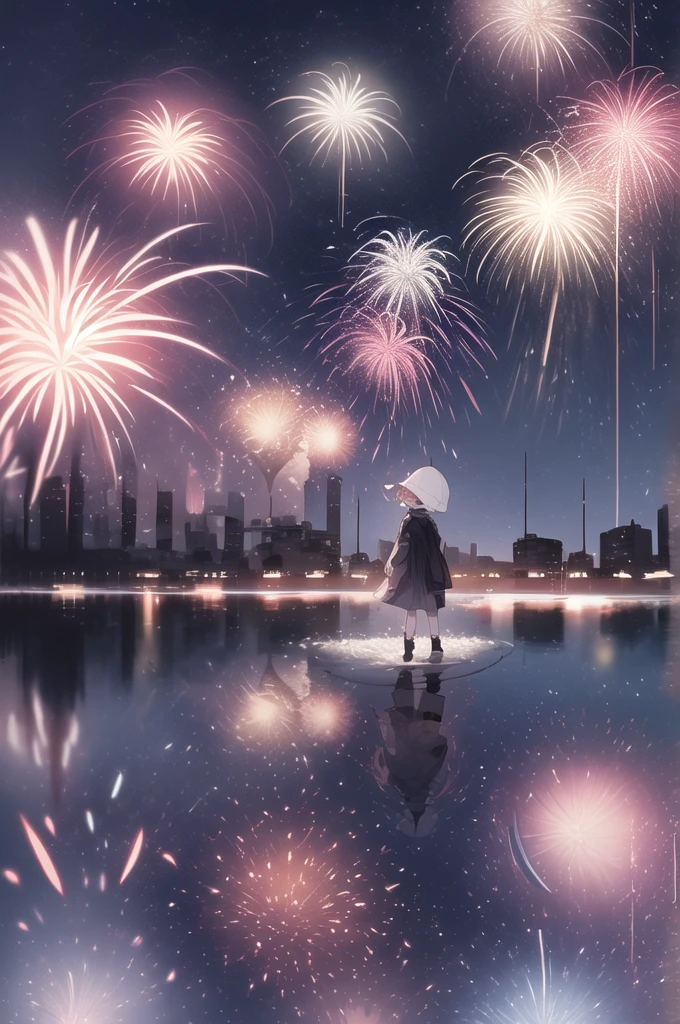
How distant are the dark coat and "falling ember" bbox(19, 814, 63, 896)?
2854mm

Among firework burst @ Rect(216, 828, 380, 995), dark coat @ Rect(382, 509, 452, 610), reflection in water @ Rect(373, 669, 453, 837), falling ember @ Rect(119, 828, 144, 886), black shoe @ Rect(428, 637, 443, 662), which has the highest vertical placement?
dark coat @ Rect(382, 509, 452, 610)

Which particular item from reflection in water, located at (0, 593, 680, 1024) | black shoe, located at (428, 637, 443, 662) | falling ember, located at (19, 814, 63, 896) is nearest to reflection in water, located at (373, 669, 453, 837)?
reflection in water, located at (0, 593, 680, 1024)

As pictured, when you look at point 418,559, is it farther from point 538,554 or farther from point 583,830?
point 538,554

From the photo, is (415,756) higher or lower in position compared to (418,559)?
lower

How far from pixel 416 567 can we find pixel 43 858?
10.1 feet

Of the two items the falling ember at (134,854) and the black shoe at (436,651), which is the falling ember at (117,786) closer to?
the falling ember at (134,854)

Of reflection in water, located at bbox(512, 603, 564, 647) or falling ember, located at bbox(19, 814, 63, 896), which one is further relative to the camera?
reflection in water, located at bbox(512, 603, 564, 647)

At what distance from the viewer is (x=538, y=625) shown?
24.3 feet

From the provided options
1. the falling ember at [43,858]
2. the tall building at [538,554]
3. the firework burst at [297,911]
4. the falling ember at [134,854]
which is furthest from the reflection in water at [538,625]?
the falling ember at [43,858]

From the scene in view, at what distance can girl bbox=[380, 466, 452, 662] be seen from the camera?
4.73m

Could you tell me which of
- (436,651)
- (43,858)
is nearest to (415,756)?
(43,858)

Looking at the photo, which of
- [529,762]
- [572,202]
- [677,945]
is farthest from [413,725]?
[572,202]

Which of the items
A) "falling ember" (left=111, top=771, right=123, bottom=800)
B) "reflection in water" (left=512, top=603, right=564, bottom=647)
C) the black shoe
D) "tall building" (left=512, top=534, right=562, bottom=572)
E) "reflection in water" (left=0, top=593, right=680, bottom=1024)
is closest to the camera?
"reflection in water" (left=0, top=593, right=680, bottom=1024)

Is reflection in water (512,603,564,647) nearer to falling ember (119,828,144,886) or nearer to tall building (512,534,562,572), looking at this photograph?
tall building (512,534,562,572)
